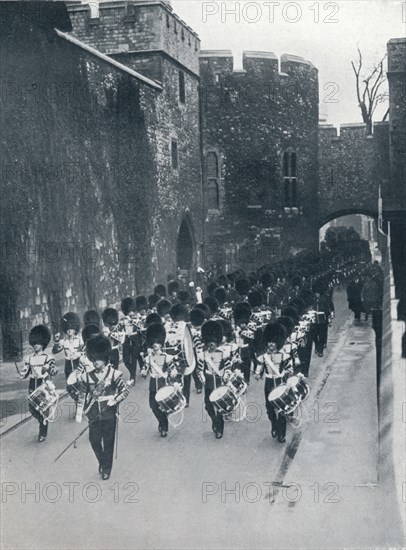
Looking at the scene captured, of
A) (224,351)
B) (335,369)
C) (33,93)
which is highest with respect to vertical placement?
(33,93)

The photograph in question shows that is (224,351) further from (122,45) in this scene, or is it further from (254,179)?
(254,179)

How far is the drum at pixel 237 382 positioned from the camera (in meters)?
8.09

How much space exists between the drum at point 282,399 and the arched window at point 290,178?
1811cm

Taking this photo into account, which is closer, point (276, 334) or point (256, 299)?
point (276, 334)

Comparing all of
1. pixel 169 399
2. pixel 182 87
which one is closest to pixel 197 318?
pixel 169 399

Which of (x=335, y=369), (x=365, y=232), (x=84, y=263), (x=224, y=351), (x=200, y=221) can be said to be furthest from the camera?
(x=365, y=232)

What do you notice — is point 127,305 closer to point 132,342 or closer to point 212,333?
point 132,342

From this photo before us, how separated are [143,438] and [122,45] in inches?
576

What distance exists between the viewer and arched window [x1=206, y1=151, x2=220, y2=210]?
24688mm

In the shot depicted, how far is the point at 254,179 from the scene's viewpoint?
973 inches

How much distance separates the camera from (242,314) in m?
10.8

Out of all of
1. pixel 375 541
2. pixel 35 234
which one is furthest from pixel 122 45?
pixel 375 541

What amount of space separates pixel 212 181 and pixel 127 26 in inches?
253

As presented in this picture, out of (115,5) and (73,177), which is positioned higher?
(115,5)
